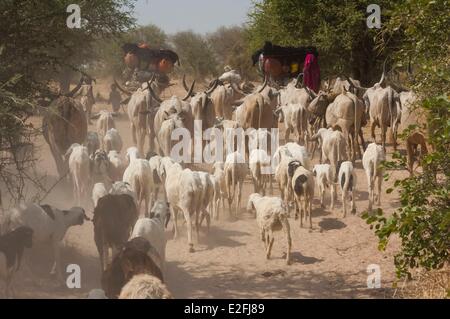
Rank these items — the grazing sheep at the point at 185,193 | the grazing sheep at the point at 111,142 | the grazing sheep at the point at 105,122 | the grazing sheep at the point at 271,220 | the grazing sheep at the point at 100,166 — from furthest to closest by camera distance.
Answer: the grazing sheep at the point at 105,122
the grazing sheep at the point at 111,142
the grazing sheep at the point at 100,166
the grazing sheep at the point at 185,193
the grazing sheep at the point at 271,220

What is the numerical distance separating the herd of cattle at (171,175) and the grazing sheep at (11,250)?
0.04ft

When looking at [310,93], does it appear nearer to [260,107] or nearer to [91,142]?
[260,107]

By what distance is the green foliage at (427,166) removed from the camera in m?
6.06

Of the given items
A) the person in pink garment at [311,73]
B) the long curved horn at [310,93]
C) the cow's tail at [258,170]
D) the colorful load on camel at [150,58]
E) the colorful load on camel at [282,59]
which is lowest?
the cow's tail at [258,170]

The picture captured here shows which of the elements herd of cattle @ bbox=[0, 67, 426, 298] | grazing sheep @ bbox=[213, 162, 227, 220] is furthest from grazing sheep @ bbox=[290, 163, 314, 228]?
grazing sheep @ bbox=[213, 162, 227, 220]

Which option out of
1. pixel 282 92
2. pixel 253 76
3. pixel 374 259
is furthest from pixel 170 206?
pixel 253 76

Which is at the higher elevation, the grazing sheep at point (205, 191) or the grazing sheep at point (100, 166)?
the grazing sheep at point (100, 166)

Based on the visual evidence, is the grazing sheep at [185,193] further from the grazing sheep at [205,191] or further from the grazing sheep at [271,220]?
the grazing sheep at [271,220]

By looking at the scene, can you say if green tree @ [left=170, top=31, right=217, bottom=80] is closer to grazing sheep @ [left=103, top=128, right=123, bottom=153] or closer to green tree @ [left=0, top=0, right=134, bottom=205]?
grazing sheep @ [left=103, top=128, right=123, bottom=153]

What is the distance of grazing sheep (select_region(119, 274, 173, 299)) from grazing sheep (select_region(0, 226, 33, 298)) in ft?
7.28

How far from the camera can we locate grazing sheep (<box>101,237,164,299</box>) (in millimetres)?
6716

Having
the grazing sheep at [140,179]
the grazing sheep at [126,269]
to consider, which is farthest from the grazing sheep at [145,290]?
the grazing sheep at [140,179]

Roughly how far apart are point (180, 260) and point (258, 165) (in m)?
3.11

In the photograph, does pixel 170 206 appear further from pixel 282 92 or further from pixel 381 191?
pixel 282 92
